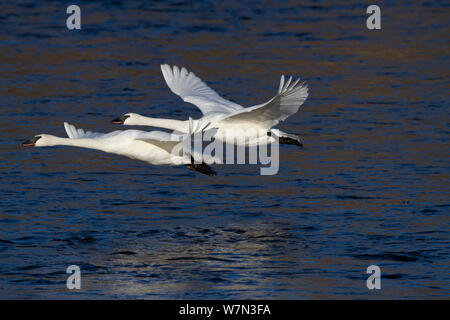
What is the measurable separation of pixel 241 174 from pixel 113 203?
78.3 inches

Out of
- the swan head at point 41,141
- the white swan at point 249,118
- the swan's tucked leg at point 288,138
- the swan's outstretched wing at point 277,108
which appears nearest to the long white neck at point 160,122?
the white swan at point 249,118

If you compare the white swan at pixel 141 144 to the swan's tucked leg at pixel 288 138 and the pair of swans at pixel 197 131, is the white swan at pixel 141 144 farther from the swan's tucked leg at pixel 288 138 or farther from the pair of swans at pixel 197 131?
the swan's tucked leg at pixel 288 138

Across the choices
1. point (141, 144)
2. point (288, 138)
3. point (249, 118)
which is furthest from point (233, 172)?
point (141, 144)

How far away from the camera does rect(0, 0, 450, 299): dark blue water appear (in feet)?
32.9

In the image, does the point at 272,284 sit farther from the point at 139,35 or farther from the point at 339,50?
the point at 139,35

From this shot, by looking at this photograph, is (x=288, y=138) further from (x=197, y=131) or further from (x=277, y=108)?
(x=197, y=131)

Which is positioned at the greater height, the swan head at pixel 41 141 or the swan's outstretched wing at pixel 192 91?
the swan's outstretched wing at pixel 192 91

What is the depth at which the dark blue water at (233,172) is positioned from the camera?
10.0 m

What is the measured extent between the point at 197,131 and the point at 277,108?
1.25 metres

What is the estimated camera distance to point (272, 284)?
9688mm

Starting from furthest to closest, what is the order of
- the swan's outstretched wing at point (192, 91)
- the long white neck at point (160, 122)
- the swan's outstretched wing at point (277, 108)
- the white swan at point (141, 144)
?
1. the swan's outstretched wing at point (192, 91)
2. the long white neck at point (160, 122)
3. the swan's outstretched wing at point (277, 108)
4. the white swan at point (141, 144)

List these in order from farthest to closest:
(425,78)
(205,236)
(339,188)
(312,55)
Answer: (312,55) → (425,78) → (339,188) → (205,236)

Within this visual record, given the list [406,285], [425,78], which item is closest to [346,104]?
[425,78]

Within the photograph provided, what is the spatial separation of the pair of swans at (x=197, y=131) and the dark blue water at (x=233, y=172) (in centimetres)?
67
